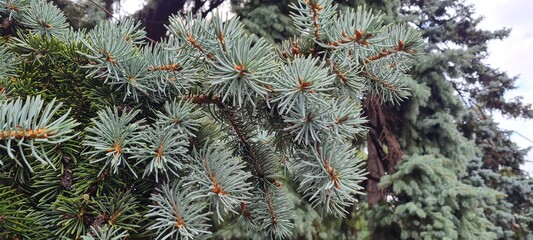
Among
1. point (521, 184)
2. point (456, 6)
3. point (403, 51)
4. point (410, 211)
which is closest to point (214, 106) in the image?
point (403, 51)

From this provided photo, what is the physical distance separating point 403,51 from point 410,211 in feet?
4.74

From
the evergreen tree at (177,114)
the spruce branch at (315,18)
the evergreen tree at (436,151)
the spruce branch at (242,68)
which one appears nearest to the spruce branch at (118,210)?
the evergreen tree at (177,114)

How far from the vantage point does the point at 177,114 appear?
0.37 m

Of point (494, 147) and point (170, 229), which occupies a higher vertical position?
point (494, 147)

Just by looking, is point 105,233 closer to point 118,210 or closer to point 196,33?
point 118,210

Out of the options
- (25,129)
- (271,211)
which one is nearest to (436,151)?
(271,211)

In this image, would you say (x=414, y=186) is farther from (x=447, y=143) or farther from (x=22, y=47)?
(x=22, y=47)

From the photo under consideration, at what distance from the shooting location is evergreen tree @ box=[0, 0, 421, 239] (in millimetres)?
325

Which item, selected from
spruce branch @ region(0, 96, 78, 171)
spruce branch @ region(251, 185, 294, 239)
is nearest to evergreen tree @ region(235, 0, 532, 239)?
spruce branch @ region(251, 185, 294, 239)

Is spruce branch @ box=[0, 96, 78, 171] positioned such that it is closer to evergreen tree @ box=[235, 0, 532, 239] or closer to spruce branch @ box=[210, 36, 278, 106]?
spruce branch @ box=[210, 36, 278, 106]

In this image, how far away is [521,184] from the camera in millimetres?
3059

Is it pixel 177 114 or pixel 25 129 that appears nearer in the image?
pixel 25 129

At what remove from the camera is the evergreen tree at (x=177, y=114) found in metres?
0.32

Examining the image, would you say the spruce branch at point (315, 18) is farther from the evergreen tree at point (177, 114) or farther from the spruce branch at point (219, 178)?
the spruce branch at point (219, 178)
